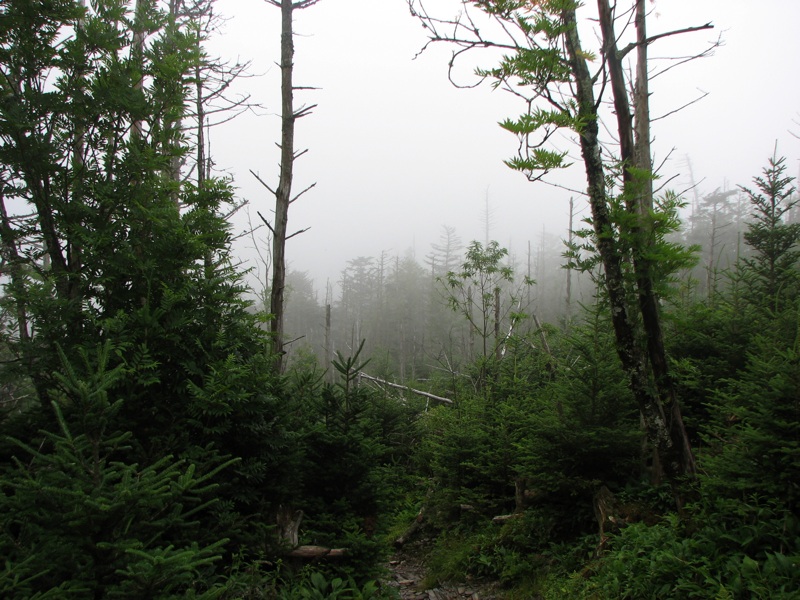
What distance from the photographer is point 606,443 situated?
483 cm

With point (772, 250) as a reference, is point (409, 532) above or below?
below

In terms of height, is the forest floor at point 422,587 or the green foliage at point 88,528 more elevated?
the green foliage at point 88,528

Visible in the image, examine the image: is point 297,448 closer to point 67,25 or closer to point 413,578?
point 413,578

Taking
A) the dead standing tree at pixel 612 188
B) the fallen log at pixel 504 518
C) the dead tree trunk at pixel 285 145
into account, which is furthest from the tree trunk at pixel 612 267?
the dead tree trunk at pixel 285 145

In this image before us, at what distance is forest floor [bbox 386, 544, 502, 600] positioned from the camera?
505cm

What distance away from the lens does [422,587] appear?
5.48m

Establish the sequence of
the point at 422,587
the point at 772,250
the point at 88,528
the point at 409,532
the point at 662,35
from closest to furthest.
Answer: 1. the point at 88,528
2. the point at 662,35
3. the point at 422,587
4. the point at 409,532
5. the point at 772,250

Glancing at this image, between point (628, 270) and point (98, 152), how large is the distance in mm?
5130

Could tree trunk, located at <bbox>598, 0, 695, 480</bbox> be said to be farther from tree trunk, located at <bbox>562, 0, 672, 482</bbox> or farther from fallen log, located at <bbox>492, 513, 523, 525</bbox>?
fallen log, located at <bbox>492, 513, 523, 525</bbox>

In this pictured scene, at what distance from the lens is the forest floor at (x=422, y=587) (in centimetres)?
505

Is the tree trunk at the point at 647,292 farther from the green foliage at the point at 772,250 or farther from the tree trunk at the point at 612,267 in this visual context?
the green foliage at the point at 772,250

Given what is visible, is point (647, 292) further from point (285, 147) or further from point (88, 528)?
point (285, 147)

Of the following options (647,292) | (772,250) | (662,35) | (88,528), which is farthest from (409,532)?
(772,250)

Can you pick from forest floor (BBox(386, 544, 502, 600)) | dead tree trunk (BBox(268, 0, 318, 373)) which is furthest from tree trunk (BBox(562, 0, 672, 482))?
dead tree trunk (BBox(268, 0, 318, 373))
